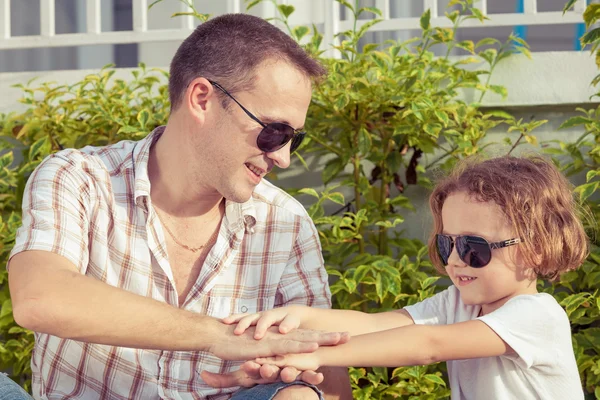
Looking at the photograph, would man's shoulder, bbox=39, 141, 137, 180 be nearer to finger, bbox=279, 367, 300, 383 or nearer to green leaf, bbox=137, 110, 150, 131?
finger, bbox=279, 367, 300, 383

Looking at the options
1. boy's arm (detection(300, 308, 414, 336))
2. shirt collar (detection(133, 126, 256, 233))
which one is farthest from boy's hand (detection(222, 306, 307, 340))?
shirt collar (detection(133, 126, 256, 233))

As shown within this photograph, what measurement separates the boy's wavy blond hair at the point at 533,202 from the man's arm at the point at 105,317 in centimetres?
66

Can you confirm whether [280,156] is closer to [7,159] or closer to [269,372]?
[269,372]

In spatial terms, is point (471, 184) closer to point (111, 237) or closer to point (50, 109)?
point (111, 237)

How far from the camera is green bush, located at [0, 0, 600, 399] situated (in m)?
3.81

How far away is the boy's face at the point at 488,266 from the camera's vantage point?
2689 mm

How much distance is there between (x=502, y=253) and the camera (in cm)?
268

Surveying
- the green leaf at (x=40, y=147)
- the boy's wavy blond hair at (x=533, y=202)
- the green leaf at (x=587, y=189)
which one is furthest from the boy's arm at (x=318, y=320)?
the green leaf at (x=40, y=147)

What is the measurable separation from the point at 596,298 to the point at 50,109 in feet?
9.22

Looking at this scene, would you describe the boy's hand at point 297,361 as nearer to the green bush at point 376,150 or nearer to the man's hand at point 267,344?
the man's hand at point 267,344

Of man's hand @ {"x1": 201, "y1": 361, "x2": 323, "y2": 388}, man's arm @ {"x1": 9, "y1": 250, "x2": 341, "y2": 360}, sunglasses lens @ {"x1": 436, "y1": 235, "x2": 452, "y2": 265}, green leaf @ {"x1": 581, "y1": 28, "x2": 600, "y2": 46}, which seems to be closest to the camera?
man's arm @ {"x1": 9, "y1": 250, "x2": 341, "y2": 360}

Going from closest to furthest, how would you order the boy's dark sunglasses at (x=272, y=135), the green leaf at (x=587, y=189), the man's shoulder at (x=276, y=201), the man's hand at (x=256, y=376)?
the man's hand at (x=256, y=376)
the boy's dark sunglasses at (x=272, y=135)
the man's shoulder at (x=276, y=201)
the green leaf at (x=587, y=189)

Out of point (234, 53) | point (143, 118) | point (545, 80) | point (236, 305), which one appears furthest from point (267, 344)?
point (545, 80)

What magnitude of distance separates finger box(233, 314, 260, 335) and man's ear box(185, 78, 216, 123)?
724 mm
